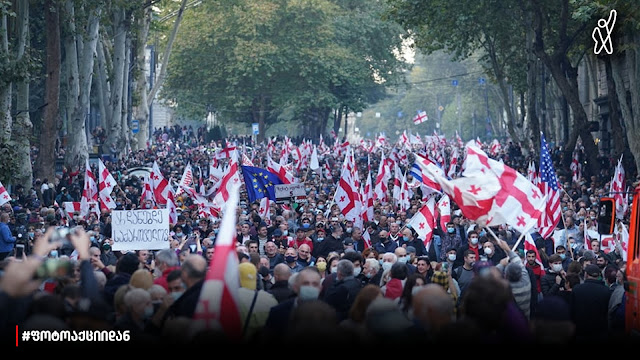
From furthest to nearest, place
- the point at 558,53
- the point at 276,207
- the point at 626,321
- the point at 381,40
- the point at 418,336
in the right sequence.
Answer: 1. the point at 381,40
2. the point at 558,53
3. the point at 276,207
4. the point at 626,321
5. the point at 418,336

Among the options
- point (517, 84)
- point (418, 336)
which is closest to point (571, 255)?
point (418, 336)

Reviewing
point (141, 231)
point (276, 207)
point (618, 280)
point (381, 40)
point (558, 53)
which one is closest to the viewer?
point (618, 280)

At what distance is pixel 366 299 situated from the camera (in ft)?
27.4

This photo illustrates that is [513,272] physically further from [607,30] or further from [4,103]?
[4,103]

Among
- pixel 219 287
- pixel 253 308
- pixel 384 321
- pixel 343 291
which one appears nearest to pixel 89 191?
pixel 343 291

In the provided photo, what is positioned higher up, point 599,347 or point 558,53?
point 558,53

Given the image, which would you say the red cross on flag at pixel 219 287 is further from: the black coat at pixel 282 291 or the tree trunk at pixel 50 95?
the tree trunk at pixel 50 95

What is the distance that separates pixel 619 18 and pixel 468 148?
17.1m

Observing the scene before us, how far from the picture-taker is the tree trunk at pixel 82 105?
34.8 m

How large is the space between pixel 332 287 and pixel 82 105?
25279 millimetres

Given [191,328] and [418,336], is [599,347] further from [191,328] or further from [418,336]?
[191,328]

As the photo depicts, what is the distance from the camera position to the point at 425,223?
17578 millimetres

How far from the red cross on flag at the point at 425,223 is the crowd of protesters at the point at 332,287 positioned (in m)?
0.19

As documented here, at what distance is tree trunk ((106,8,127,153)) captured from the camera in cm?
4030
